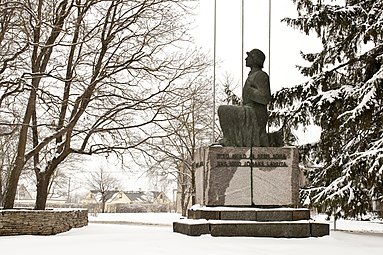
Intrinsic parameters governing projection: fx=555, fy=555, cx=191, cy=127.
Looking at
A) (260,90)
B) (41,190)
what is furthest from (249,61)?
(41,190)

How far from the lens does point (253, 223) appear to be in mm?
9883

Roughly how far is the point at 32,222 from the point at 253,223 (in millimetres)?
8029

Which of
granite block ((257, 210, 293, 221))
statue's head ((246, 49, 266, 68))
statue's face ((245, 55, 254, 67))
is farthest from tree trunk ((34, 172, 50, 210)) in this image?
granite block ((257, 210, 293, 221))

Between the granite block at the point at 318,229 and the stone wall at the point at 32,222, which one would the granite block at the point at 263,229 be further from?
the stone wall at the point at 32,222

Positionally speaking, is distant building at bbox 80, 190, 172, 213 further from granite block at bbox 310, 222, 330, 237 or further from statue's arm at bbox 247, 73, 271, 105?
granite block at bbox 310, 222, 330, 237

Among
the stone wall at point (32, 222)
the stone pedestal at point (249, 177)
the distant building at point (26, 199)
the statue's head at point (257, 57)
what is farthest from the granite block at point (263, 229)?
the distant building at point (26, 199)

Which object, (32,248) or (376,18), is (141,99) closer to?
(376,18)

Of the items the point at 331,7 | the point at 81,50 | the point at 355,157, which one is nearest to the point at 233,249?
the point at 355,157

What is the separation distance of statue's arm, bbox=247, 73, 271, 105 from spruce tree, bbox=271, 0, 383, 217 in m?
2.80

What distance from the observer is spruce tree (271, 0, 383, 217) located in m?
12.8

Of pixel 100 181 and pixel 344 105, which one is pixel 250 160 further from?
pixel 100 181

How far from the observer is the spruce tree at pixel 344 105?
12.8 meters

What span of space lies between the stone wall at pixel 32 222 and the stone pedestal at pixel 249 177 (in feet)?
22.9

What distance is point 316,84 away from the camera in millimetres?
15508
